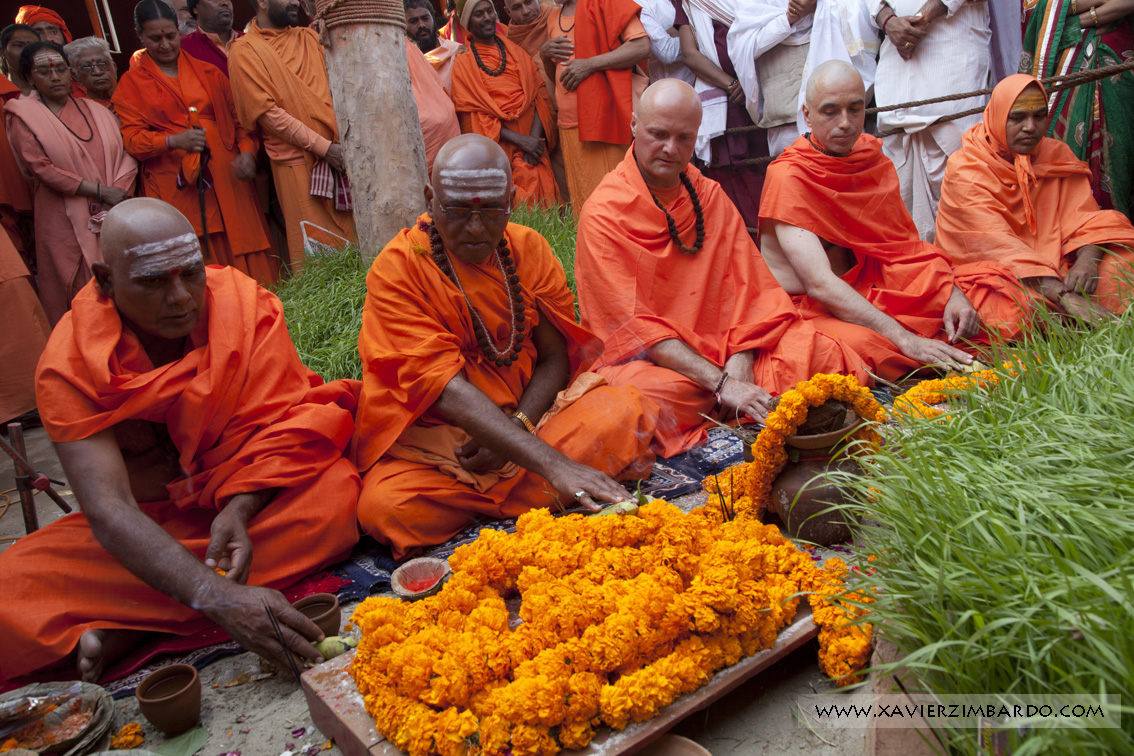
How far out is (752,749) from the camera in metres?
2.00

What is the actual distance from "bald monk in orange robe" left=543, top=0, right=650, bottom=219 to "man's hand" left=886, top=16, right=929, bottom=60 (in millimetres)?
2037

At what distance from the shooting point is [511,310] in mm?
3559

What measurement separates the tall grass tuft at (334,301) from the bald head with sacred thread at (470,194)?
84.6 inches

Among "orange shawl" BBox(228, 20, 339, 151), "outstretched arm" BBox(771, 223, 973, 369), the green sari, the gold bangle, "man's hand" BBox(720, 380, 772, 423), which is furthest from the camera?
"orange shawl" BBox(228, 20, 339, 151)

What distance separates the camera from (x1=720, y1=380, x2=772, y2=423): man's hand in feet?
12.0

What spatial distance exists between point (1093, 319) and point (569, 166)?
5198 mm

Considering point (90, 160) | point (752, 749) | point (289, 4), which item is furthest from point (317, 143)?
point (752, 749)

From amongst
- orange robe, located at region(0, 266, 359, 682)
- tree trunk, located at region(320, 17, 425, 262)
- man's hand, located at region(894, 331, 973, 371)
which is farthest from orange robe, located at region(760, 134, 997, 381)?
orange robe, located at region(0, 266, 359, 682)

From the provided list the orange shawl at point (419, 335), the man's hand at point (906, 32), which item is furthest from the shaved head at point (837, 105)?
the orange shawl at point (419, 335)

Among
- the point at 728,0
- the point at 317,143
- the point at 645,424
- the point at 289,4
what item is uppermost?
the point at 289,4

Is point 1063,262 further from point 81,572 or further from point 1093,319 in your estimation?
point 81,572

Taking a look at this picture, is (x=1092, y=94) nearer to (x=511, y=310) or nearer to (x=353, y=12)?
(x=511, y=310)

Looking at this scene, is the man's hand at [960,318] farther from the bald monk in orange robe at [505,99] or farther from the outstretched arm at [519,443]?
the bald monk in orange robe at [505,99]

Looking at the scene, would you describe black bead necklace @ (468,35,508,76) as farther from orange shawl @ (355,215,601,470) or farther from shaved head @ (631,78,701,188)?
orange shawl @ (355,215,601,470)
